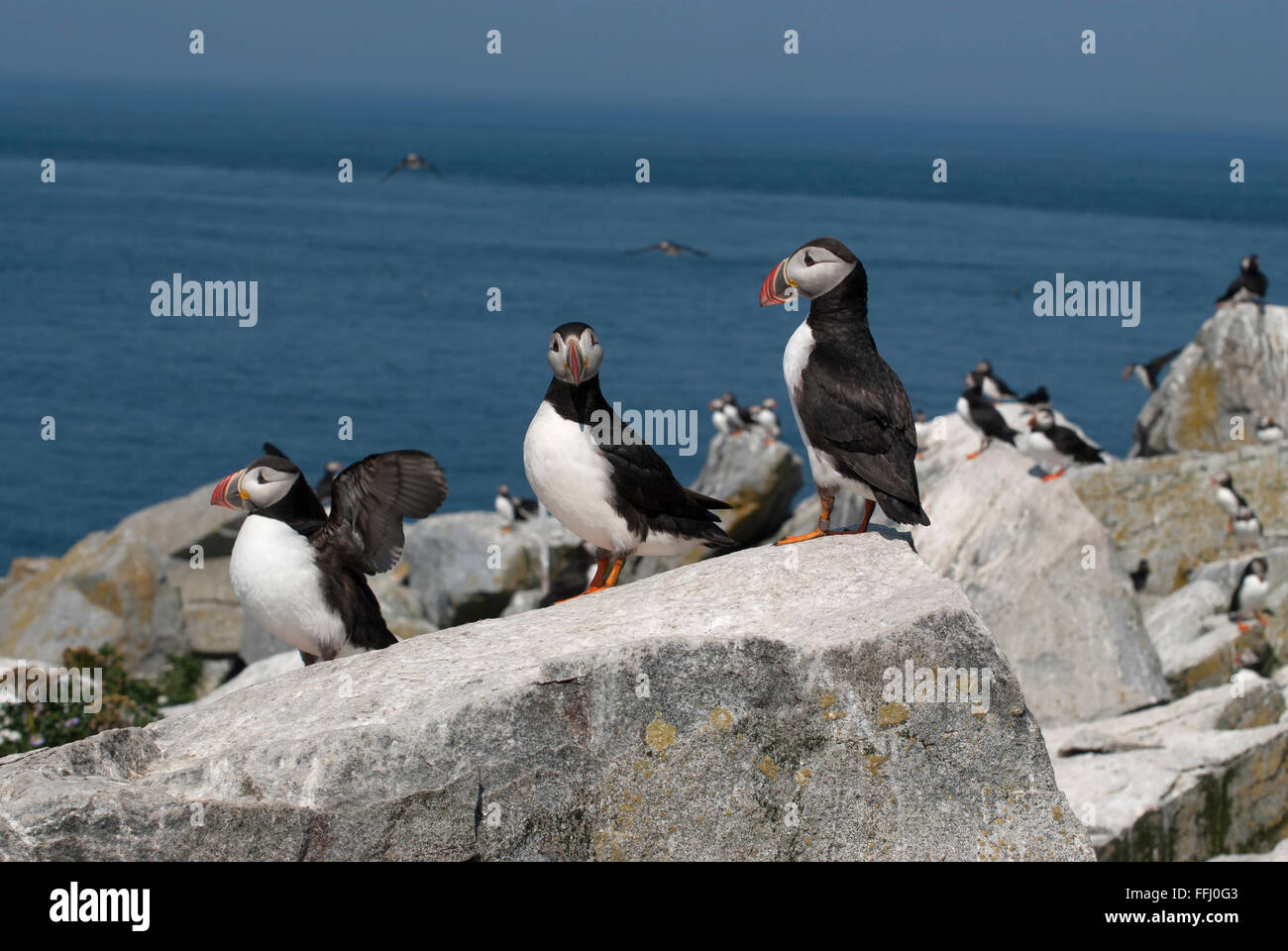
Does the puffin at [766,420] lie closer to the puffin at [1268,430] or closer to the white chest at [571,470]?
the puffin at [1268,430]

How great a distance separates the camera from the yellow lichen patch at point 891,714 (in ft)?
19.2

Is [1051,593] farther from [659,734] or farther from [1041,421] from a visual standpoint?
[1041,421]

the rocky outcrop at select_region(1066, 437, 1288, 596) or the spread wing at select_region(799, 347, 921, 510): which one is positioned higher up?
the spread wing at select_region(799, 347, 921, 510)

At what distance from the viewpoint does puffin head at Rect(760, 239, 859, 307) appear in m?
6.87

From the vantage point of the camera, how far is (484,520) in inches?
903

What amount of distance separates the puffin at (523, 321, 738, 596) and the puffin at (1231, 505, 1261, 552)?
12187 millimetres

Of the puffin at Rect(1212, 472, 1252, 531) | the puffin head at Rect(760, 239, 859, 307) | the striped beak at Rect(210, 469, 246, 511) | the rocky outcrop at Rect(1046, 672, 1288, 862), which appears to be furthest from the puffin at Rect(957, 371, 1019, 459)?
the striped beak at Rect(210, 469, 246, 511)

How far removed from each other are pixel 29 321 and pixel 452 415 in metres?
27.4

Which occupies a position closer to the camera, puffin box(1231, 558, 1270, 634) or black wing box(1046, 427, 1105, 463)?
puffin box(1231, 558, 1270, 634)

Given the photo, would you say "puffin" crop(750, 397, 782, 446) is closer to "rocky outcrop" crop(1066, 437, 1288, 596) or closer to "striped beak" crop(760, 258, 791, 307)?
"rocky outcrop" crop(1066, 437, 1288, 596)

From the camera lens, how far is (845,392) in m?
6.87

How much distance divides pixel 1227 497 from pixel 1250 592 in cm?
283

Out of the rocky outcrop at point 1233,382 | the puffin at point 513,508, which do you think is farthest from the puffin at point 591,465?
the rocky outcrop at point 1233,382

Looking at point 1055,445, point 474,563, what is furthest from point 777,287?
point 474,563
